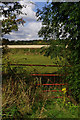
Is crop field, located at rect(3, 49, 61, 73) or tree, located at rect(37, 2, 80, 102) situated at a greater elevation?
tree, located at rect(37, 2, 80, 102)

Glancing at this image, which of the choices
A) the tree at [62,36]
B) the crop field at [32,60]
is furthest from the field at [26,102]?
the tree at [62,36]

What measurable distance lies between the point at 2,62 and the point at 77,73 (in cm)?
209

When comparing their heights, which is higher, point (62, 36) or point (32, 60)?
point (62, 36)

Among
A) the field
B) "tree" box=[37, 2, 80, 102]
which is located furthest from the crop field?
"tree" box=[37, 2, 80, 102]

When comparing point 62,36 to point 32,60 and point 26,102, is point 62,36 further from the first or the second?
point 32,60

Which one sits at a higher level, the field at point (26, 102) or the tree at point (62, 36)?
the tree at point (62, 36)

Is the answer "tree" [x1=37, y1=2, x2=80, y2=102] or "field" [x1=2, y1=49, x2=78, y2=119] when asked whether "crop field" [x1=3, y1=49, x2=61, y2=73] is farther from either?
"tree" [x1=37, y1=2, x2=80, y2=102]

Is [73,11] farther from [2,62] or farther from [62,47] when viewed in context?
[2,62]

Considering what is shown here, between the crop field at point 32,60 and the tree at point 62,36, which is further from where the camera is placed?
the crop field at point 32,60

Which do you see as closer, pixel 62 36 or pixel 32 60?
pixel 62 36

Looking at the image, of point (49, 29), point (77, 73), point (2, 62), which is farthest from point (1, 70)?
point (77, 73)

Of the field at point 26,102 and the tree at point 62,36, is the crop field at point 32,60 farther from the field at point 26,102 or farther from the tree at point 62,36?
the tree at point 62,36

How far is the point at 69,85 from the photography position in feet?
13.1

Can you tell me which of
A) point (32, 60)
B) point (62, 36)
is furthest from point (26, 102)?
point (32, 60)
